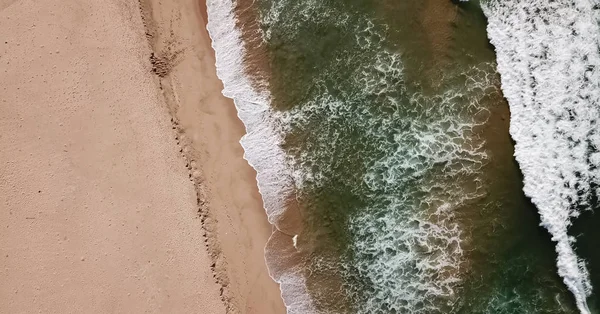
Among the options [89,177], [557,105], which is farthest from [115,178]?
[557,105]

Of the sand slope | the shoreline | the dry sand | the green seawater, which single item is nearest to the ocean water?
the green seawater

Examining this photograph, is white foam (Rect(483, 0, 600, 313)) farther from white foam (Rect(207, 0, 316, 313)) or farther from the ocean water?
white foam (Rect(207, 0, 316, 313))

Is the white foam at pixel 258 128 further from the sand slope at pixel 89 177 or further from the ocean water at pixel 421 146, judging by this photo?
the sand slope at pixel 89 177

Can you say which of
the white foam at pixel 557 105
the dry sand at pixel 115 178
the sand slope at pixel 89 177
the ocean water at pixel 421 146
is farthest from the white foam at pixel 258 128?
the white foam at pixel 557 105

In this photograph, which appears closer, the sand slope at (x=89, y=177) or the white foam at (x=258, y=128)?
the sand slope at (x=89, y=177)

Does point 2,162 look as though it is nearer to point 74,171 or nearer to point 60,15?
point 74,171
